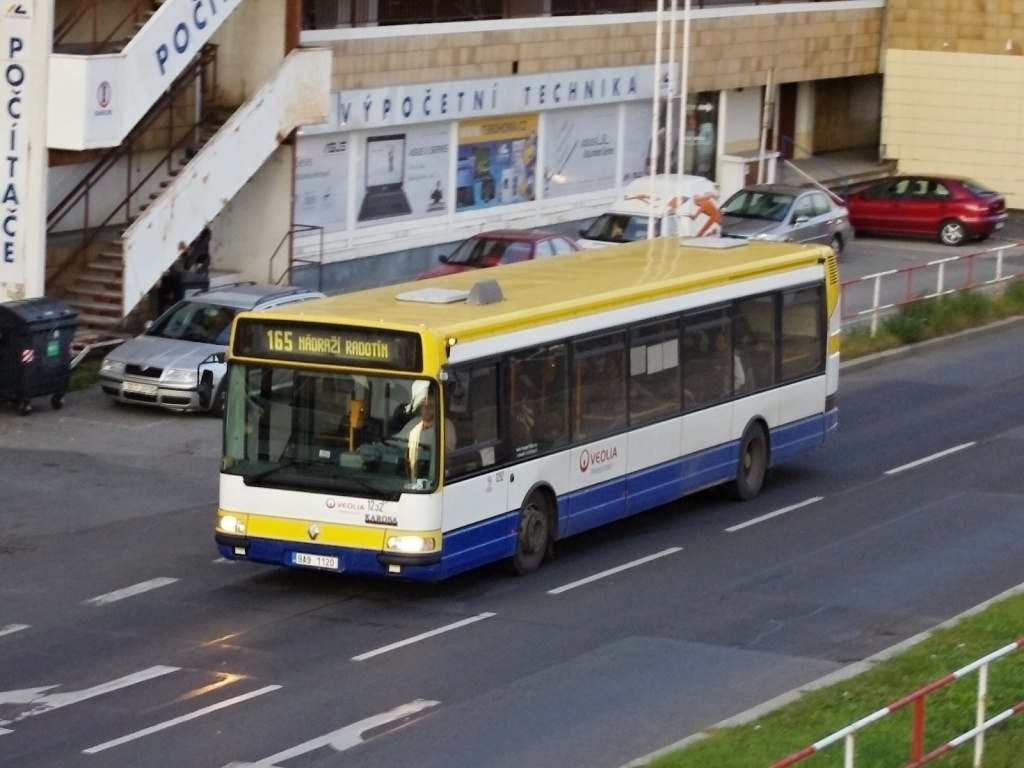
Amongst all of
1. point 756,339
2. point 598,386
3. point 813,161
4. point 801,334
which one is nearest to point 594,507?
point 598,386

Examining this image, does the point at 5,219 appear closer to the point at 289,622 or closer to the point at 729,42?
the point at 289,622

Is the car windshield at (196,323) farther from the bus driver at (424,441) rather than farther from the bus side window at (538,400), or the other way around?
the bus driver at (424,441)

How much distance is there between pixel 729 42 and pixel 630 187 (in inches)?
373

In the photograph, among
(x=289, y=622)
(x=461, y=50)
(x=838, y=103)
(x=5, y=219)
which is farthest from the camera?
(x=838, y=103)

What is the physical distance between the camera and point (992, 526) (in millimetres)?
19656

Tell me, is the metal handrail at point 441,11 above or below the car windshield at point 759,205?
above

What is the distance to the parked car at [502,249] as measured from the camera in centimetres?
3053

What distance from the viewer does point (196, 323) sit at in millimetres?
24953

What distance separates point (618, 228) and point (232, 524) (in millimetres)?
19135

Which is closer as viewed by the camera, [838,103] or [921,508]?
[921,508]

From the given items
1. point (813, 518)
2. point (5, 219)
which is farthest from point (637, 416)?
Answer: point (5, 219)

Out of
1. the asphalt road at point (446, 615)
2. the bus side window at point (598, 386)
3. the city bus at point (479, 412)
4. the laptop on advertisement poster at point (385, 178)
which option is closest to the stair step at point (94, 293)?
the asphalt road at point (446, 615)

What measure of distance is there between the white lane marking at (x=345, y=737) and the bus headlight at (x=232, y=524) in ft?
10.3

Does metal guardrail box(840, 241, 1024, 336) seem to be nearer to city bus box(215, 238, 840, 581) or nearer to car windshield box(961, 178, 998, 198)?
car windshield box(961, 178, 998, 198)
